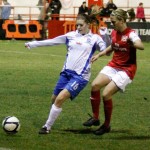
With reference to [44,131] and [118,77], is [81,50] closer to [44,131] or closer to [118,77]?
[118,77]

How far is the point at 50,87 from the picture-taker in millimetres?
18234

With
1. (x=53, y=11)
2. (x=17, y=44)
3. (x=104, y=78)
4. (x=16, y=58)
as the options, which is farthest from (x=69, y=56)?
(x=53, y=11)

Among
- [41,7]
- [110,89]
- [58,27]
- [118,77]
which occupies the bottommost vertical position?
[58,27]

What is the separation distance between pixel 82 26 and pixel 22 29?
1092 inches

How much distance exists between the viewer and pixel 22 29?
39.5 metres

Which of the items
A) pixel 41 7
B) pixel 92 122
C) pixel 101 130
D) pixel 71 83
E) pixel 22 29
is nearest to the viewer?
pixel 101 130

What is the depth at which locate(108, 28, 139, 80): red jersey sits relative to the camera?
11586 mm

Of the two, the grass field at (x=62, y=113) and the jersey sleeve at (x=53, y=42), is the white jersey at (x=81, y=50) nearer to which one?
the jersey sleeve at (x=53, y=42)

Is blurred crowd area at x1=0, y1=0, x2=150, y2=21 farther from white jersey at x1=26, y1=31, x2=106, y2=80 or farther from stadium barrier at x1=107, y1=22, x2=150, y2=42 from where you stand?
white jersey at x1=26, y1=31, x2=106, y2=80

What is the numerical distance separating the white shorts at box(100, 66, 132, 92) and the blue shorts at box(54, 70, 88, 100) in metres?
0.45

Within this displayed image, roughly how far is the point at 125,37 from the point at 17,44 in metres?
24.9

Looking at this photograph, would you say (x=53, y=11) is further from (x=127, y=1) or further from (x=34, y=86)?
(x=34, y=86)

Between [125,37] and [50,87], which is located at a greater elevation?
[125,37]

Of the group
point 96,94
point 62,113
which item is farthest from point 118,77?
point 62,113
